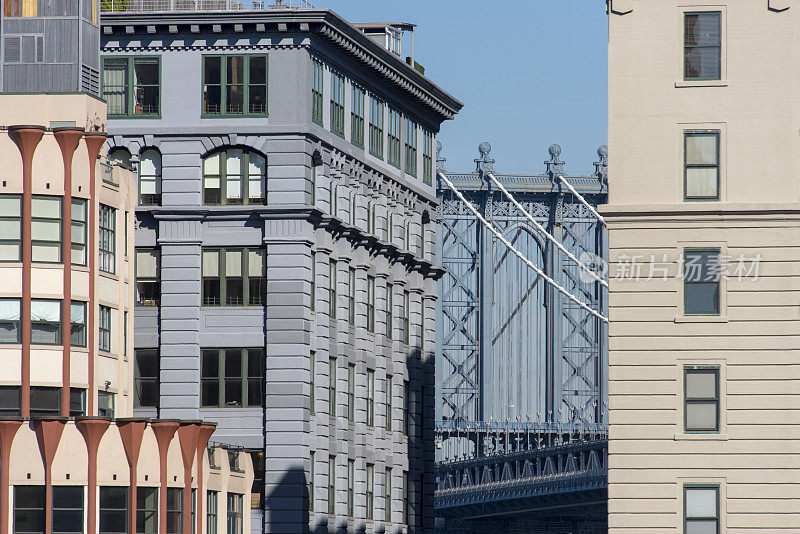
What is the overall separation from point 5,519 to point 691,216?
20312 mm

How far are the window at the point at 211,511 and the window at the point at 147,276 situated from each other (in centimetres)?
1169

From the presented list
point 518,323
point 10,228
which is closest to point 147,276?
point 10,228

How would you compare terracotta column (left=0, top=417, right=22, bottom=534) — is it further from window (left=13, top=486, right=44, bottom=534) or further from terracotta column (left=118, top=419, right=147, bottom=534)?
terracotta column (left=118, top=419, right=147, bottom=534)

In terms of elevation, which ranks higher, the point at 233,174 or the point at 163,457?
the point at 233,174

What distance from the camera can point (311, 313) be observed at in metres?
75.2

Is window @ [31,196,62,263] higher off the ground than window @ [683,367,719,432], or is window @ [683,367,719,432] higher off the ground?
window @ [31,196,62,263]

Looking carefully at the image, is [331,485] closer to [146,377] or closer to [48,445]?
[146,377]

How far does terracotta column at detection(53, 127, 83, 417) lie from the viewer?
60.6m

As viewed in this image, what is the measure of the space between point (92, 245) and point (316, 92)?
16714 mm

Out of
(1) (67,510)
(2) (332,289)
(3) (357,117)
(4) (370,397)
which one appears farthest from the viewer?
(4) (370,397)

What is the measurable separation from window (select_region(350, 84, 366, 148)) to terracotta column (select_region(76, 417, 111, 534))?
1033 inches

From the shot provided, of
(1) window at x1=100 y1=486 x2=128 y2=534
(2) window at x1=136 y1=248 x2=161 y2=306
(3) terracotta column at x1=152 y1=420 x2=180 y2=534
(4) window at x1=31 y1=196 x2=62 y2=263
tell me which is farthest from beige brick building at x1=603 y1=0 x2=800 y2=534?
(2) window at x1=136 y1=248 x2=161 y2=306

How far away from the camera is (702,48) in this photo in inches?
2213

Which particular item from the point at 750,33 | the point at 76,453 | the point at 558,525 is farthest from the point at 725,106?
the point at 558,525
